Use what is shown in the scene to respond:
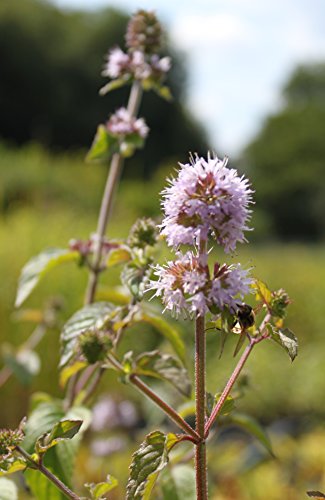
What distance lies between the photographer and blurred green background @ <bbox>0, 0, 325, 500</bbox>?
11.0 ft

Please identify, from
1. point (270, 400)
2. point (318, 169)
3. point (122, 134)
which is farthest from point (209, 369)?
point (318, 169)

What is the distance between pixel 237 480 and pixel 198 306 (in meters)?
2.11

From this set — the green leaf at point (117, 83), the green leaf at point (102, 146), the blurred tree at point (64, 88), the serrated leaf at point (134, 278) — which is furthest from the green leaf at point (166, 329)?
the blurred tree at point (64, 88)

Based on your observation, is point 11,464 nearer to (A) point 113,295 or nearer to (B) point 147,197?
(A) point 113,295

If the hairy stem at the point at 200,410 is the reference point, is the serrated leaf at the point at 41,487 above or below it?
below

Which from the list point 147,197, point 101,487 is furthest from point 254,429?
point 147,197

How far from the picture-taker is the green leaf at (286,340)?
0.69 meters

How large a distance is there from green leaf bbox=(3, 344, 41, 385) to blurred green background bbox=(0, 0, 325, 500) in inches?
1.1

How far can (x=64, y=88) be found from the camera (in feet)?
75.7

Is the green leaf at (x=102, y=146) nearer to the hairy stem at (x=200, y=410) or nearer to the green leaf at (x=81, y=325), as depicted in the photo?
the green leaf at (x=81, y=325)

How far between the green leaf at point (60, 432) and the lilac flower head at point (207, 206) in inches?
8.4

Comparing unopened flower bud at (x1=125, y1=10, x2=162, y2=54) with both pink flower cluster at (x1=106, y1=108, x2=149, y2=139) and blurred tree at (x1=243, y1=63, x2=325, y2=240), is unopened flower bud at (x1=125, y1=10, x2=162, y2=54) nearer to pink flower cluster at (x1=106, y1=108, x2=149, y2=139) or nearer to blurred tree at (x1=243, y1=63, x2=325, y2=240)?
pink flower cluster at (x1=106, y1=108, x2=149, y2=139)

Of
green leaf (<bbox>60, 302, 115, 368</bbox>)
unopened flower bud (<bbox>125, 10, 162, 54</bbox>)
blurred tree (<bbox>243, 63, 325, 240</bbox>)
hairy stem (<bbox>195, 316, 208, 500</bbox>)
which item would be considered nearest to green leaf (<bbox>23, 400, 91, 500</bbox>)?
green leaf (<bbox>60, 302, 115, 368</bbox>)

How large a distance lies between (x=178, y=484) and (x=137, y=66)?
30.6 inches
